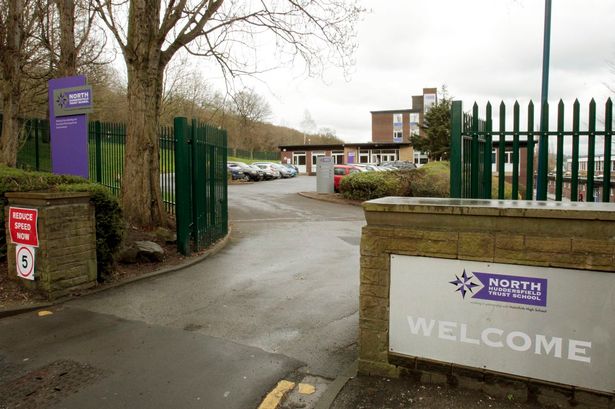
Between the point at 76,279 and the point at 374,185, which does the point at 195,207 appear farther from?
the point at 374,185

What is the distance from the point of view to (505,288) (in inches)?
128

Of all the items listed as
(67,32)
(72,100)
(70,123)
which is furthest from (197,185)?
(67,32)

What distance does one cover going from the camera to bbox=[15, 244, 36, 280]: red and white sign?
230 inches

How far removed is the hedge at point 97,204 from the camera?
635cm

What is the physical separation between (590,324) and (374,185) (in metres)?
19.0

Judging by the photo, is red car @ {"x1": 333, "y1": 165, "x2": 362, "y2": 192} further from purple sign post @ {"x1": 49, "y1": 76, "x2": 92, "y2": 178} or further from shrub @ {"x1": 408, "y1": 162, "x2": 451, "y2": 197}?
purple sign post @ {"x1": 49, "y1": 76, "x2": 92, "y2": 178}

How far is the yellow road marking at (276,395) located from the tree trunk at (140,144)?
6696mm

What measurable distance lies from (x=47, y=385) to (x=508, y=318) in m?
3.48

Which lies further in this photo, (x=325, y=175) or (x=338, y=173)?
(x=338, y=173)

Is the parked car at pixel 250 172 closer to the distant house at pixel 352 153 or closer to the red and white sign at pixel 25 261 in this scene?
the distant house at pixel 352 153

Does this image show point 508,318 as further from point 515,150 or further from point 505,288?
point 515,150

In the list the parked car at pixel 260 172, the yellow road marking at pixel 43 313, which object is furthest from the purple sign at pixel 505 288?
the parked car at pixel 260 172

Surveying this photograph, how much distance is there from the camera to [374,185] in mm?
21922

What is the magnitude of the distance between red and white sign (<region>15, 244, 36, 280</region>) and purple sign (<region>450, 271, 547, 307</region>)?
16.5 ft
